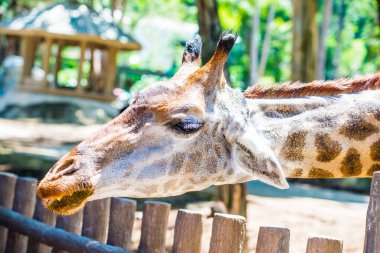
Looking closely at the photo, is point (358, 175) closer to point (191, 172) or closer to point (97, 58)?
point (191, 172)

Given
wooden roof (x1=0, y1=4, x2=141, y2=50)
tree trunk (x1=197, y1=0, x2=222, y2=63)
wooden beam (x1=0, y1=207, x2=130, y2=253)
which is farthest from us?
wooden roof (x1=0, y1=4, x2=141, y2=50)

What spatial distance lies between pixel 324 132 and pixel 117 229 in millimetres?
1553

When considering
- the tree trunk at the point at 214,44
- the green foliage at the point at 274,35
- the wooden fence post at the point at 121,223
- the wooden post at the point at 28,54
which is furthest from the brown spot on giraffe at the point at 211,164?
the green foliage at the point at 274,35

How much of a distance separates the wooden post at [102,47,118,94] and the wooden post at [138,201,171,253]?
19.4 m

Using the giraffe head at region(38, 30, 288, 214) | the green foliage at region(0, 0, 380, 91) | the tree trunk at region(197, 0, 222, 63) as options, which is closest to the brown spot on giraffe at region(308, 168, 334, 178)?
the giraffe head at region(38, 30, 288, 214)

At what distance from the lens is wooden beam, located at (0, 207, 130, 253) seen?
3.96 metres

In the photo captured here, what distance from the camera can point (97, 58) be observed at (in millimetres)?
26688

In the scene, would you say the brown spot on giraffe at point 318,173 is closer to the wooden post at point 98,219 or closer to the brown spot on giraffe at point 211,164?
the brown spot on giraffe at point 211,164

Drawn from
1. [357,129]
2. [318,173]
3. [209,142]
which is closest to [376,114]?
[357,129]

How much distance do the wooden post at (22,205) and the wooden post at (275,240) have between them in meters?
2.16

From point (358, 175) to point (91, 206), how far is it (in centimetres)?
183

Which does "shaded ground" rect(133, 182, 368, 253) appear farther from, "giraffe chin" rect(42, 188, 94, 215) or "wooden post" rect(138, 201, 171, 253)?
"giraffe chin" rect(42, 188, 94, 215)

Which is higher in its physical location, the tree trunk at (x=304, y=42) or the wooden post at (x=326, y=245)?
the tree trunk at (x=304, y=42)

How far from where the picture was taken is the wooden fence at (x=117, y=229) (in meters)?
2.88
